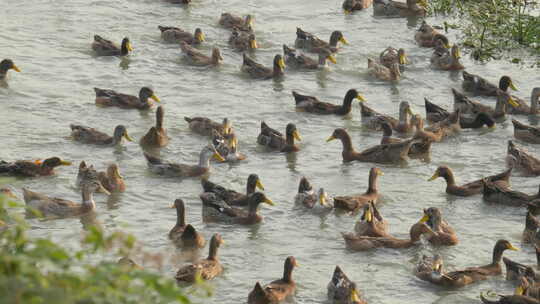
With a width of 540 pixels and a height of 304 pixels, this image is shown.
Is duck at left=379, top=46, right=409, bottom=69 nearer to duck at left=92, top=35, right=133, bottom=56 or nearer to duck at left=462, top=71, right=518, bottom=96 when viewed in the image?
duck at left=462, top=71, right=518, bottom=96

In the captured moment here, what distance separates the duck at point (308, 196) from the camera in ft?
59.4

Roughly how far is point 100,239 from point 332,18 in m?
19.7

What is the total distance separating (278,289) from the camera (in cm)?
1512

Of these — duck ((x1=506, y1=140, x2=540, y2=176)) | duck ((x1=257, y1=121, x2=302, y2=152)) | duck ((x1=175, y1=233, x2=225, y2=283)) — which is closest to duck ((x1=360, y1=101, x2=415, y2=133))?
duck ((x1=257, y1=121, x2=302, y2=152))

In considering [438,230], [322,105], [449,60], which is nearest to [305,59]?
[322,105]

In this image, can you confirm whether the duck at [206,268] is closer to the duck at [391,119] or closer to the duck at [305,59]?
the duck at [391,119]

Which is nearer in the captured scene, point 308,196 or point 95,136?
point 308,196

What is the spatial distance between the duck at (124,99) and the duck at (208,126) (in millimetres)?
1208

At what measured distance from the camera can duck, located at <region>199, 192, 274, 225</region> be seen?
1772cm

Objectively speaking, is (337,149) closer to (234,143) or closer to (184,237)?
(234,143)

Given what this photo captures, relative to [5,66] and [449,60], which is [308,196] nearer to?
[449,60]

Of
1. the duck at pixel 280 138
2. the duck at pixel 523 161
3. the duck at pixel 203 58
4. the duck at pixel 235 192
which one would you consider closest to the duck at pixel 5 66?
the duck at pixel 203 58

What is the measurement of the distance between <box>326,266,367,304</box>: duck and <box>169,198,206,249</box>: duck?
2.24 m

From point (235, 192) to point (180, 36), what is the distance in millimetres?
7852
